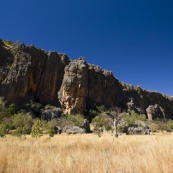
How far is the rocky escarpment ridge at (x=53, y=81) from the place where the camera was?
43075 mm

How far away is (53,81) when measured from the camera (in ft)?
176

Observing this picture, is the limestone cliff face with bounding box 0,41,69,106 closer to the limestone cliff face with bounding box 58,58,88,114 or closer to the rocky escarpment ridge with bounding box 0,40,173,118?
the rocky escarpment ridge with bounding box 0,40,173,118

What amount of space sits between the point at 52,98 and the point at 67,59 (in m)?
19.1

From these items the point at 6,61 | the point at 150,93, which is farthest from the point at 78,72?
the point at 150,93

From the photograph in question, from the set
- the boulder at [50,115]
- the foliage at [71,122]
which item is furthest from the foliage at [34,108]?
the foliage at [71,122]

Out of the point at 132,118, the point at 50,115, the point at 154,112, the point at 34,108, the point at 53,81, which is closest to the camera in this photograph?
the point at 50,115

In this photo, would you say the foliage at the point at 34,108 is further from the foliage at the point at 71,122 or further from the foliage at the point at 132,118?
the foliage at the point at 132,118

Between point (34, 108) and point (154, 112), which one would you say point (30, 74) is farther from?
point (154, 112)

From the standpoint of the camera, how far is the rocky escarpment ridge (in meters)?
43.1

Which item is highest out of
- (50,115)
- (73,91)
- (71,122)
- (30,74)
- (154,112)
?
(30,74)

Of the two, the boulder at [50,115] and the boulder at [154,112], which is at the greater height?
the boulder at [154,112]

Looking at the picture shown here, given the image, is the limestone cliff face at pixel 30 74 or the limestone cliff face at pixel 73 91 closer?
the limestone cliff face at pixel 30 74

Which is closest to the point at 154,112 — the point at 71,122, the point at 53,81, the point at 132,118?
the point at 132,118

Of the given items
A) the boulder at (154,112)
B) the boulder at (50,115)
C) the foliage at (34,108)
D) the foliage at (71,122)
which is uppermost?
the boulder at (154,112)
